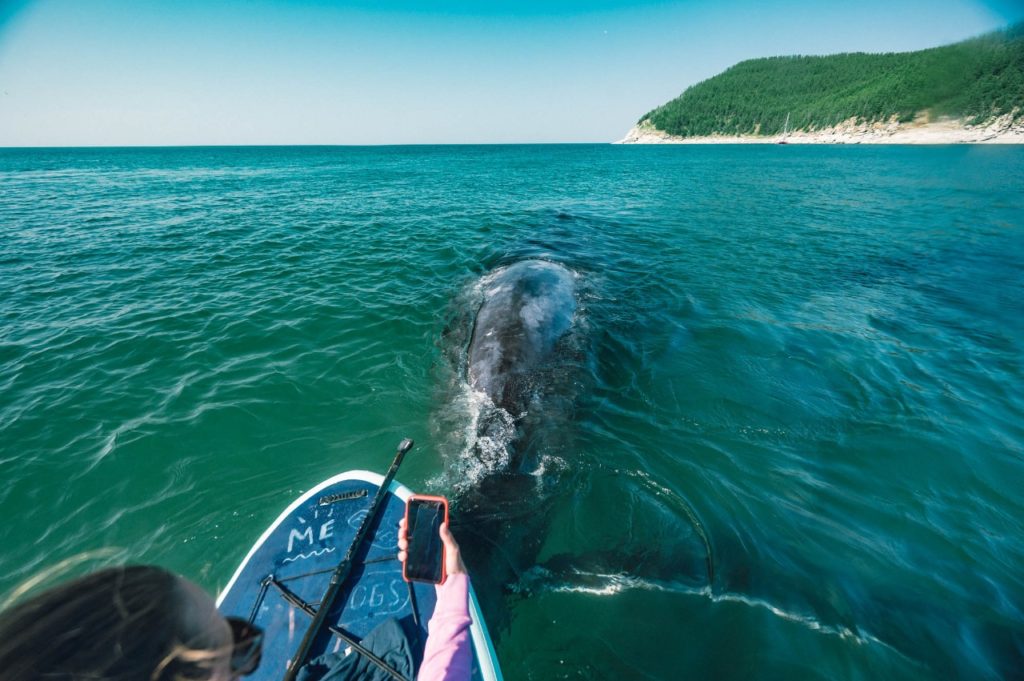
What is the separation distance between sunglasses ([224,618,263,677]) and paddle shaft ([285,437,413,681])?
1631mm

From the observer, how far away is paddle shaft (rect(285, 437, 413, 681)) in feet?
10.1

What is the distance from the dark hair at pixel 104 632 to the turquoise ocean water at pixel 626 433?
11.8 feet

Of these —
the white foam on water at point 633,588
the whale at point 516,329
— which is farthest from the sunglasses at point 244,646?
the whale at point 516,329

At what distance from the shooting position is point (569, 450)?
6383mm

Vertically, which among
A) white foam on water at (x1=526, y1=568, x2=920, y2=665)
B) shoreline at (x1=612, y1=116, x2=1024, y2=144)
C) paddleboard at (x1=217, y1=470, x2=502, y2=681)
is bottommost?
white foam on water at (x1=526, y1=568, x2=920, y2=665)

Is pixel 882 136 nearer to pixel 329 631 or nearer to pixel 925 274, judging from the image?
pixel 925 274

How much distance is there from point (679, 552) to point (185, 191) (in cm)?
4377

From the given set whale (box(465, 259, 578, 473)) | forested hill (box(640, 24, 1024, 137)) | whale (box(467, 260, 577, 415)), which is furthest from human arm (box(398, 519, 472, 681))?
forested hill (box(640, 24, 1024, 137))

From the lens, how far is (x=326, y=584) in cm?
421

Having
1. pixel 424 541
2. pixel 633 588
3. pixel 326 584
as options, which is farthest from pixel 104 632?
pixel 633 588

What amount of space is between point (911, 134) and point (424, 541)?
13926cm

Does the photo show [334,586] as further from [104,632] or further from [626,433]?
[626,433]

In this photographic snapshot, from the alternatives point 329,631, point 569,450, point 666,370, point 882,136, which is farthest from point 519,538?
point 882,136

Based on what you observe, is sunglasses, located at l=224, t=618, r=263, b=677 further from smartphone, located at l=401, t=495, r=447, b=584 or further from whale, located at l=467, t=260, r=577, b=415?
whale, located at l=467, t=260, r=577, b=415
